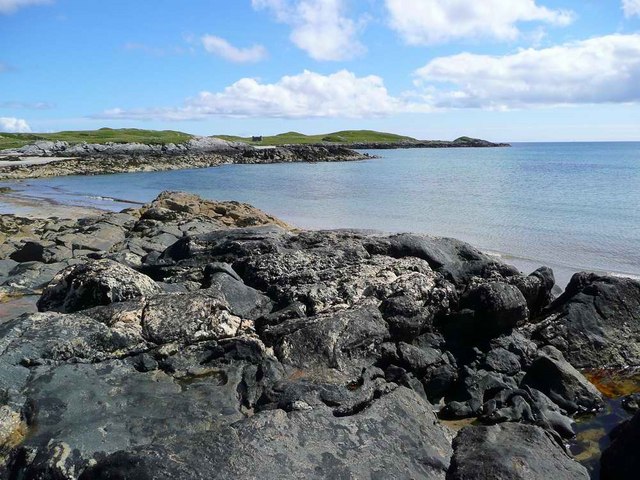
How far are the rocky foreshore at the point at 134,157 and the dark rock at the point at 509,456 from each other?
2973 inches

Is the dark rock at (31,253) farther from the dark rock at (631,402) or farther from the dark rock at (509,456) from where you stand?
the dark rock at (631,402)

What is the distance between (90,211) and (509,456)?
37.8 meters

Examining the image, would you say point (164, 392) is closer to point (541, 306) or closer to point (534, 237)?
point (541, 306)

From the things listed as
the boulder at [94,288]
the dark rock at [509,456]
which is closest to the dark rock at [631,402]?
the dark rock at [509,456]

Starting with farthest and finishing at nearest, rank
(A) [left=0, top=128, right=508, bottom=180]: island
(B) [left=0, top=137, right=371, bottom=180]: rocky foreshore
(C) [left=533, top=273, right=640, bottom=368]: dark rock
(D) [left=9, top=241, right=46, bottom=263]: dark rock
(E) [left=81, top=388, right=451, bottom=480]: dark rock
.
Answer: (A) [left=0, top=128, right=508, bottom=180]: island
(B) [left=0, top=137, right=371, bottom=180]: rocky foreshore
(D) [left=9, top=241, right=46, bottom=263]: dark rock
(C) [left=533, top=273, right=640, bottom=368]: dark rock
(E) [left=81, top=388, right=451, bottom=480]: dark rock

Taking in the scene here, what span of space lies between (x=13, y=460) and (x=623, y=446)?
7832 millimetres

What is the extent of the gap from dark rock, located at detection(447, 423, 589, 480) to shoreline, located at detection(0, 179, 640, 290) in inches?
542

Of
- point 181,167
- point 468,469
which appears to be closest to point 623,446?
point 468,469

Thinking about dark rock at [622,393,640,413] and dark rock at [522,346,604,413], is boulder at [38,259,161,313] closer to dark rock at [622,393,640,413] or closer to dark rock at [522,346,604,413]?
dark rock at [522,346,604,413]

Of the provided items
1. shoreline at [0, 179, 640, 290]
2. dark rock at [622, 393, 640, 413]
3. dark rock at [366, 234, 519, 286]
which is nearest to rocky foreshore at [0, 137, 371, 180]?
shoreline at [0, 179, 640, 290]

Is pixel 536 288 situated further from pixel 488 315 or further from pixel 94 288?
pixel 94 288

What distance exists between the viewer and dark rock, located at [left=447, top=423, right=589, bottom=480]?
6.42 metres

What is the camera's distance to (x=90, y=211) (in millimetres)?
39125

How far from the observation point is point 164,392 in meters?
7.49
